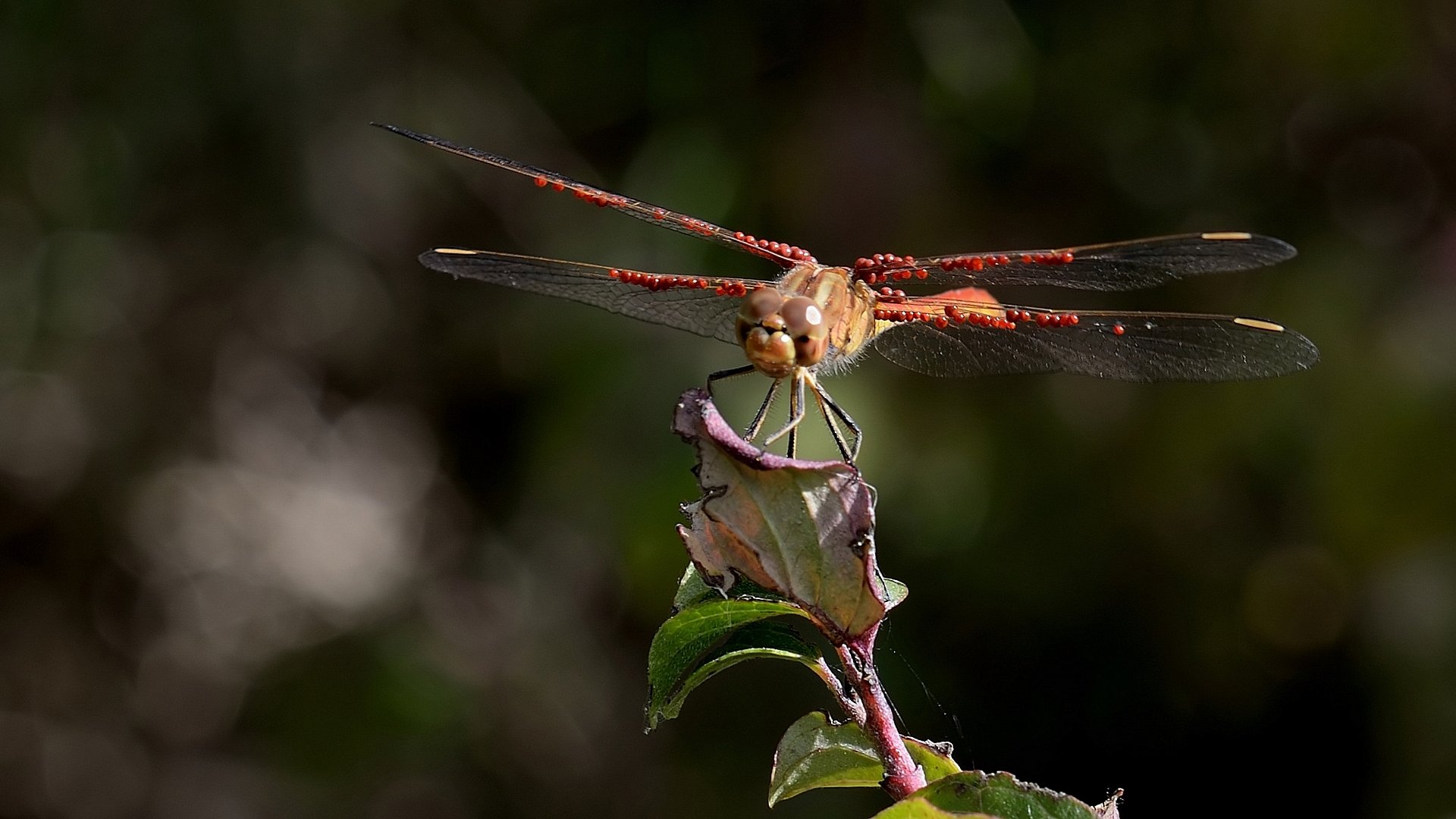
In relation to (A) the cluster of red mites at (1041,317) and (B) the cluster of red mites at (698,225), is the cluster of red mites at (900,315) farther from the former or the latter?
(B) the cluster of red mites at (698,225)

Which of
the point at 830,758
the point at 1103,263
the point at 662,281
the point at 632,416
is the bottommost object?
the point at 632,416

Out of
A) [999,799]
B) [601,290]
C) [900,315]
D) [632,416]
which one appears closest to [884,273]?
[900,315]

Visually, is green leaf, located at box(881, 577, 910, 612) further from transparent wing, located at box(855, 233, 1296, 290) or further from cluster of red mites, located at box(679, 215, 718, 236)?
cluster of red mites, located at box(679, 215, 718, 236)

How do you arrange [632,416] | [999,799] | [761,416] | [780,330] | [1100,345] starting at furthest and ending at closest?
[632,416] < [1100,345] < [761,416] < [780,330] < [999,799]

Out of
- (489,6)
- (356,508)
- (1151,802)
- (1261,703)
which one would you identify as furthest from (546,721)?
(489,6)

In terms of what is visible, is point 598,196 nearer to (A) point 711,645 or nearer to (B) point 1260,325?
(A) point 711,645

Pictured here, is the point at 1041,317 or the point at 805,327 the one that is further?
the point at 1041,317

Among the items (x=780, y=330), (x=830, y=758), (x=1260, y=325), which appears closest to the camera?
(x=830, y=758)
